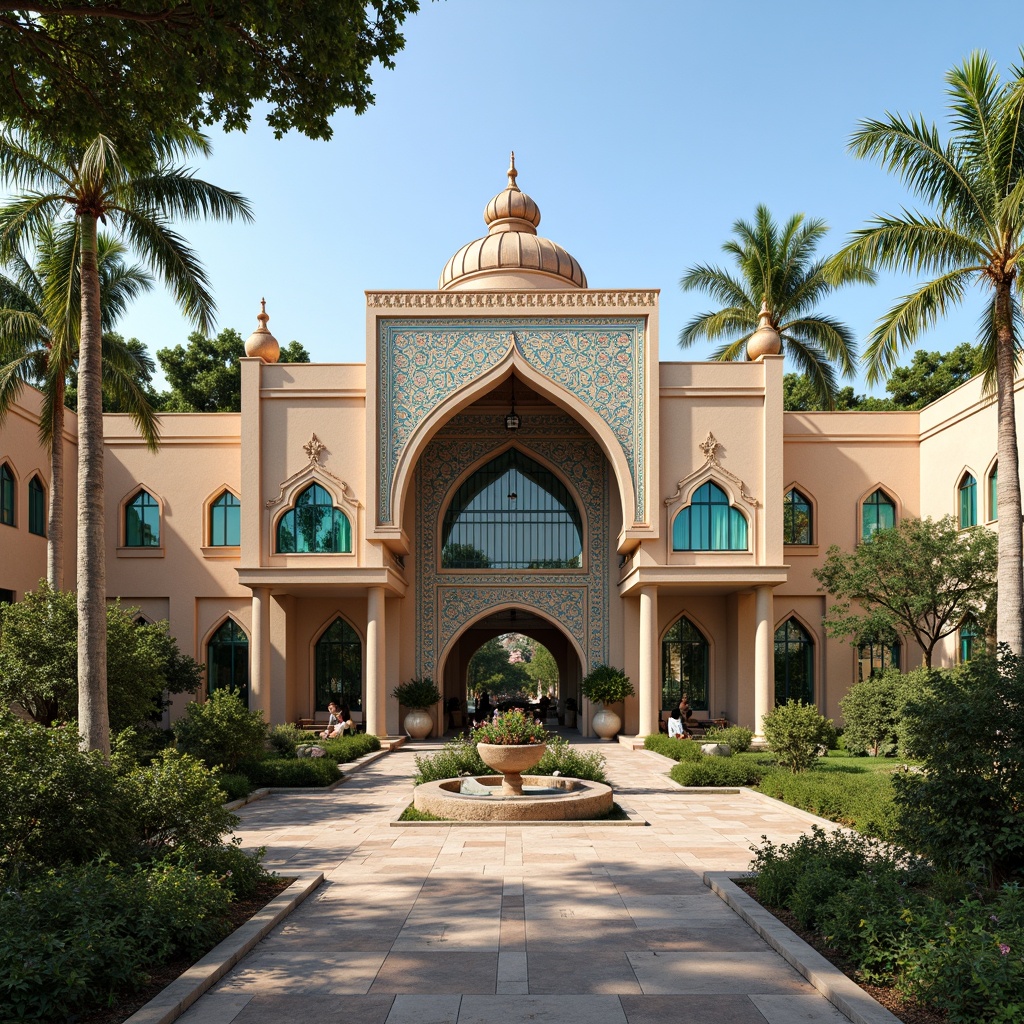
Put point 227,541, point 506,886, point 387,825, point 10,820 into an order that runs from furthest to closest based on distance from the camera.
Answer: point 227,541, point 387,825, point 506,886, point 10,820

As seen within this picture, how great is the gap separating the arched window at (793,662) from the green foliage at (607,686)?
13.2 feet

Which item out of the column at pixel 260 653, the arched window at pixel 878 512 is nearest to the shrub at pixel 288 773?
the column at pixel 260 653

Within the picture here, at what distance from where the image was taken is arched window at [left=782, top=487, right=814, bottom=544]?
2520cm

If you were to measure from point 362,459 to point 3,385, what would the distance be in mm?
7932

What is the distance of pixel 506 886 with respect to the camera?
830 centimetres

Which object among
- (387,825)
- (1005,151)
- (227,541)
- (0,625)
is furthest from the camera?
(227,541)

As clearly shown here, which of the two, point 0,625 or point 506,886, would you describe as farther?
point 0,625

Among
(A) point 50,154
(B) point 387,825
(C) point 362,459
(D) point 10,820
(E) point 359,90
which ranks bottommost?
(B) point 387,825

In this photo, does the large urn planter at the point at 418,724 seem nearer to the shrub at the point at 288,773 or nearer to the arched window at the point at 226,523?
the arched window at the point at 226,523

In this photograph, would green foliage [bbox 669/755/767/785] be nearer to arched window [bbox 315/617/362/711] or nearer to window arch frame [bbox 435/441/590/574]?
window arch frame [bbox 435/441/590/574]

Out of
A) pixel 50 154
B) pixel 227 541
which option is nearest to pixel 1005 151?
pixel 50 154

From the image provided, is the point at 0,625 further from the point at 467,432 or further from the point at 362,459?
the point at 467,432

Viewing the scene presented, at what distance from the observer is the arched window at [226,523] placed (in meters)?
25.3

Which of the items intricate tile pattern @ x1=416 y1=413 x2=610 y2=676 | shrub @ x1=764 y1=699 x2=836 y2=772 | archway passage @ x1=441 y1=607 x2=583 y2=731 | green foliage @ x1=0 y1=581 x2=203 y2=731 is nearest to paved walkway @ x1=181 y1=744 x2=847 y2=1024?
shrub @ x1=764 y1=699 x2=836 y2=772
